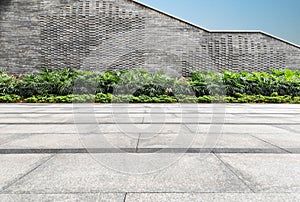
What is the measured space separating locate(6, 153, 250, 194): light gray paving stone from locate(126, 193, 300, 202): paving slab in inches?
2.9

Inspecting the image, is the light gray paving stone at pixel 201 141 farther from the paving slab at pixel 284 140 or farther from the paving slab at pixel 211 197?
the paving slab at pixel 211 197

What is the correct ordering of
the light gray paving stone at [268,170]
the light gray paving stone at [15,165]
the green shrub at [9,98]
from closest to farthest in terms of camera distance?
the light gray paving stone at [268,170] < the light gray paving stone at [15,165] < the green shrub at [9,98]

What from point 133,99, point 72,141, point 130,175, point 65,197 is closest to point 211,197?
point 130,175

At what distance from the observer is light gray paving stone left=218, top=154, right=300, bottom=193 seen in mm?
1830

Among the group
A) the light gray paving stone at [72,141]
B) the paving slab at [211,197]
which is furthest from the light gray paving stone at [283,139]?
the light gray paving stone at [72,141]

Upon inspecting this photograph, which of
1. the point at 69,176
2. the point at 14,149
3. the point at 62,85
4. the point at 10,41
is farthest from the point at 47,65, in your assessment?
the point at 69,176

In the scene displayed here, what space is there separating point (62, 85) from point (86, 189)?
36.2ft

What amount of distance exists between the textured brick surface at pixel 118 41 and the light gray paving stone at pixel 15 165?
1257 cm

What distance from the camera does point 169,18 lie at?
1555 cm

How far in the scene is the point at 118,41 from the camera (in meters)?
15.2

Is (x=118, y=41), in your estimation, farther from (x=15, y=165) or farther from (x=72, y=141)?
(x=15, y=165)

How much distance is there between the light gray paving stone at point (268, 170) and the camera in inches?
72.1

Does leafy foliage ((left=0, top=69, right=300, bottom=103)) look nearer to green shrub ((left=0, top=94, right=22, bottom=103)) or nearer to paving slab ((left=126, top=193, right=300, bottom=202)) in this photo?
green shrub ((left=0, top=94, right=22, bottom=103))

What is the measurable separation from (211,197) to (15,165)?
74.0 inches
